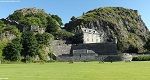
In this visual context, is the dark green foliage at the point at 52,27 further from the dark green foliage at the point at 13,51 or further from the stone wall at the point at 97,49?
the dark green foliage at the point at 13,51

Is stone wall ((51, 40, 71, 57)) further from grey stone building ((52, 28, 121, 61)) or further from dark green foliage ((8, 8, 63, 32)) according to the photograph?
dark green foliage ((8, 8, 63, 32))

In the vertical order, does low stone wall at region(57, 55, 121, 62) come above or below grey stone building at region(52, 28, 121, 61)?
below

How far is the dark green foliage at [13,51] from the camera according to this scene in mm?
99750

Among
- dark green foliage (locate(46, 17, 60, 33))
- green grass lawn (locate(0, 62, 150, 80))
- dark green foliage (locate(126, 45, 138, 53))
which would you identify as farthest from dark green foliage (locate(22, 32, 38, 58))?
green grass lawn (locate(0, 62, 150, 80))

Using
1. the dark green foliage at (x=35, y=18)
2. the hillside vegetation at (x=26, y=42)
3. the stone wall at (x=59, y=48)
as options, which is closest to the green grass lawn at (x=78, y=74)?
the hillside vegetation at (x=26, y=42)

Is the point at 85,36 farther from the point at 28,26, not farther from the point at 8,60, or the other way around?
the point at 8,60

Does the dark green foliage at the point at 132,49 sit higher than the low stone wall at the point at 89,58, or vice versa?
the dark green foliage at the point at 132,49

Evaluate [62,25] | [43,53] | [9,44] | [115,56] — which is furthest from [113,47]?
[62,25]

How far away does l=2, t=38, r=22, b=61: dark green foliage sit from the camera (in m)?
99.8

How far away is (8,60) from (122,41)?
93.8 meters

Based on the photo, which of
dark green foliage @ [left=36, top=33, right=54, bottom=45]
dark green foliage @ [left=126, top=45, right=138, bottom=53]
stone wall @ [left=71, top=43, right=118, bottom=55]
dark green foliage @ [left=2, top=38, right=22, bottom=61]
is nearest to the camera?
dark green foliage @ [left=2, top=38, right=22, bottom=61]

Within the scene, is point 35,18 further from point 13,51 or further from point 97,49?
point 13,51

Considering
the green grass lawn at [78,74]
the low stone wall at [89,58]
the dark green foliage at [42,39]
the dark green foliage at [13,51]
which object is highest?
the dark green foliage at [42,39]

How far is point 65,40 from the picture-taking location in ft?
480
